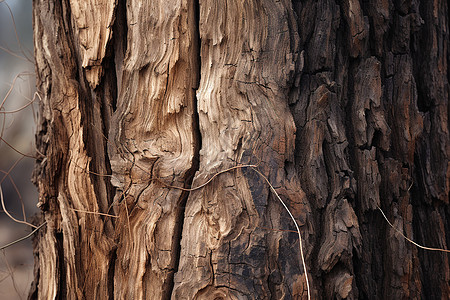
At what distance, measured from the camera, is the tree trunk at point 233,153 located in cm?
106

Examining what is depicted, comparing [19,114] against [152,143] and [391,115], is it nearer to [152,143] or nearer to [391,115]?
[152,143]

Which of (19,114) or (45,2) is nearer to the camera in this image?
(45,2)

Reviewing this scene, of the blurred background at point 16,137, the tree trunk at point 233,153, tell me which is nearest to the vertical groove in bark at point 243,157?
the tree trunk at point 233,153

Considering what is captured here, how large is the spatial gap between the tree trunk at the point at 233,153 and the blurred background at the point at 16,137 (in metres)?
0.50

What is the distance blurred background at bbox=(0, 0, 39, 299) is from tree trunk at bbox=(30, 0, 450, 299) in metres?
0.50

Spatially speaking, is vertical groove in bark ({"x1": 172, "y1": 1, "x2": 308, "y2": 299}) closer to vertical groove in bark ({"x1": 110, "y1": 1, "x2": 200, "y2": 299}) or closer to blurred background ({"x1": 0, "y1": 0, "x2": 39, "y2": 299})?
vertical groove in bark ({"x1": 110, "y1": 1, "x2": 200, "y2": 299})

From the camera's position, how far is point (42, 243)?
4.35 feet

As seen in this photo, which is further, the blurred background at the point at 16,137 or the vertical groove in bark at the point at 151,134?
the blurred background at the point at 16,137

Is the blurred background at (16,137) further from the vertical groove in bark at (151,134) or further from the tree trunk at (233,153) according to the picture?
the vertical groove in bark at (151,134)

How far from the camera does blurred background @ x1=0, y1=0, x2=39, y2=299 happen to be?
1.74 metres

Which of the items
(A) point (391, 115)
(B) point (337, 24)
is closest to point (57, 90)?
(B) point (337, 24)

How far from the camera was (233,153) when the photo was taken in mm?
1082

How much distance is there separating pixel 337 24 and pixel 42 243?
50.8 inches

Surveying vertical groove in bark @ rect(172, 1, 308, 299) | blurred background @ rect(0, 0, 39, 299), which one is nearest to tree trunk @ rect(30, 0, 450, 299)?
vertical groove in bark @ rect(172, 1, 308, 299)
